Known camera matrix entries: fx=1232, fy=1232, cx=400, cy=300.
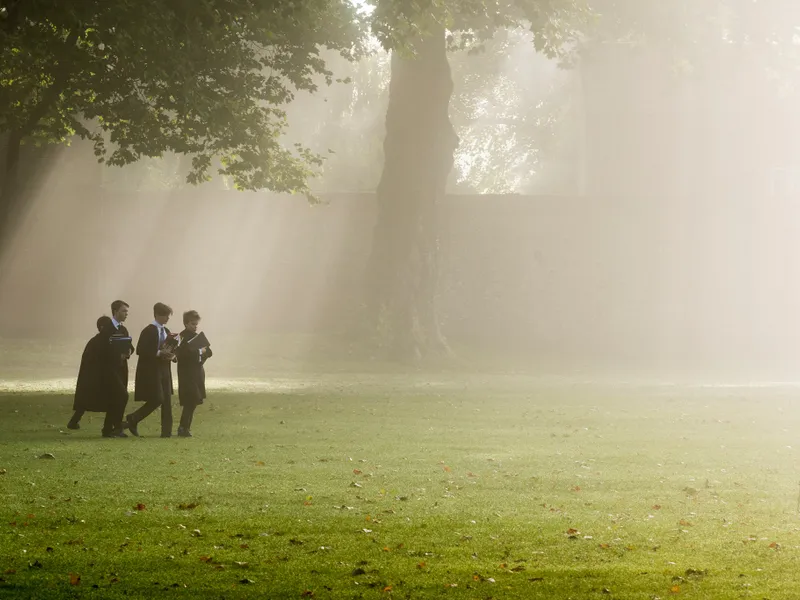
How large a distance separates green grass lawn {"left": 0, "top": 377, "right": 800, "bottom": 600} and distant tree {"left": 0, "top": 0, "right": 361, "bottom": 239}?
575 cm

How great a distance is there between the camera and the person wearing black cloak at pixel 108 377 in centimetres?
1477

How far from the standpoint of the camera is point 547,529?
8.79 m

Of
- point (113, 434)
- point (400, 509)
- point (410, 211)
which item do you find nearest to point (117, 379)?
point (113, 434)

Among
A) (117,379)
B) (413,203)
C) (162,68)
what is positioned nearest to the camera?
(117,379)

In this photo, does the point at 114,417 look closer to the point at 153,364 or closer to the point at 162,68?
the point at 153,364

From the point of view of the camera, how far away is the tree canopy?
17688 mm

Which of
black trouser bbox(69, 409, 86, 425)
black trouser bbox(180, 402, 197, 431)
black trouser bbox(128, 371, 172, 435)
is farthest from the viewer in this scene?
black trouser bbox(69, 409, 86, 425)

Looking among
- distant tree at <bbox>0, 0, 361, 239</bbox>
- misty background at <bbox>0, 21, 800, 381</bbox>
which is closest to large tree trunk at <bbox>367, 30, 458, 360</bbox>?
misty background at <bbox>0, 21, 800, 381</bbox>

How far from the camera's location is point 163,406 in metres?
14.8

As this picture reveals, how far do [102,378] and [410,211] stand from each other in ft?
61.0

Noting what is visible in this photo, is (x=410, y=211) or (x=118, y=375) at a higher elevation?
(x=410, y=211)

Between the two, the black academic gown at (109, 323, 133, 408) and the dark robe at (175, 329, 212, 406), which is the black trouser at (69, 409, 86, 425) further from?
the dark robe at (175, 329, 212, 406)

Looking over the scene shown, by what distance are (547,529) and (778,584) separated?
210cm

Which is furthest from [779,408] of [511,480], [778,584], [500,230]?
[500,230]
